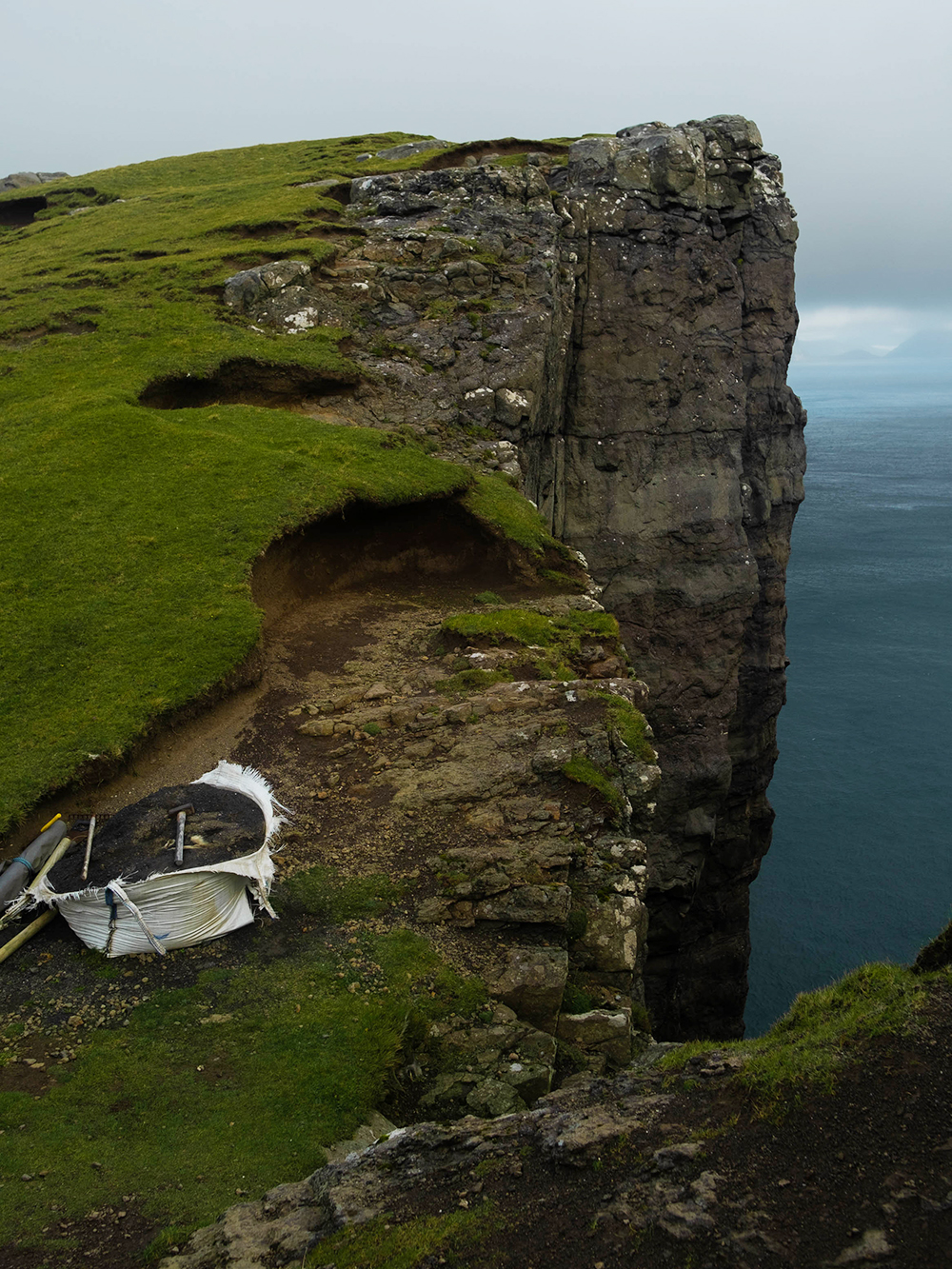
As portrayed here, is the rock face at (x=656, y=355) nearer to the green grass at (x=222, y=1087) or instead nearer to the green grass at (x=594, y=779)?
the green grass at (x=594, y=779)

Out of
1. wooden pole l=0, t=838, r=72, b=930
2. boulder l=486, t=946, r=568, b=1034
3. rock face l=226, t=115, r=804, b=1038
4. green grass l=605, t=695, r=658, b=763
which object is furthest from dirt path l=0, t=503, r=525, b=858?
rock face l=226, t=115, r=804, b=1038

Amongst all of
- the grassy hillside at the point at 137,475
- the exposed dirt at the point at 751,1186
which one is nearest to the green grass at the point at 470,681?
the grassy hillside at the point at 137,475

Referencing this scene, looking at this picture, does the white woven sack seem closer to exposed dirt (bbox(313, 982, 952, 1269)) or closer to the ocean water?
exposed dirt (bbox(313, 982, 952, 1269))

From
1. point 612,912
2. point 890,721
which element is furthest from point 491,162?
point 890,721

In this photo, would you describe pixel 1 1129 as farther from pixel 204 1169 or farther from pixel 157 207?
pixel 157 207

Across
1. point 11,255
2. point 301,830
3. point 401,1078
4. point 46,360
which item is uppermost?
point 11,255

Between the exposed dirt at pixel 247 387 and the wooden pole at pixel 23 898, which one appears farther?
the exposed dirt at pixel 247 387
